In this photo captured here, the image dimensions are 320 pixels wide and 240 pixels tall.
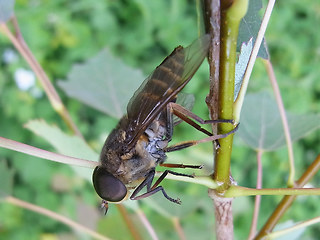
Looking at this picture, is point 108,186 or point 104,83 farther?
point 104,83

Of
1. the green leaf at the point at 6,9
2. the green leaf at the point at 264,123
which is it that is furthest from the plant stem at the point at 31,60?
the green leaf at the point at 264,123

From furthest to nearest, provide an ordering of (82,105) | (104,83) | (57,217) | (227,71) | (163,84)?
1. (82,105)
2. (104,83)
3. (57,217)
4. (163,84)
5. (227,71)

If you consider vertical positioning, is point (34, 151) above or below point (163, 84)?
below

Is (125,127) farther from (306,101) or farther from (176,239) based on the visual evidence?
(306,101)

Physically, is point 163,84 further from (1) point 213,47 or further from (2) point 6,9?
(2) point 6,9

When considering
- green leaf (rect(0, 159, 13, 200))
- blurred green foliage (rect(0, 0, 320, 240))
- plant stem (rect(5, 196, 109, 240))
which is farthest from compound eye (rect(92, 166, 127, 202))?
blurred green foliage (rect(0, 0, 320, 240))

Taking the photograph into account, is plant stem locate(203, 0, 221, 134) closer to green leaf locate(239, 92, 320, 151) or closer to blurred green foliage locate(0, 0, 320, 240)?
green leaf locate(239, 92, 320, 151)

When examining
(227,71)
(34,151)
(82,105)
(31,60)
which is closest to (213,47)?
(227,71)

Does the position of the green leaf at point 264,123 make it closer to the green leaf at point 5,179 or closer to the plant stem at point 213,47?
the plant stem at point 213,47
